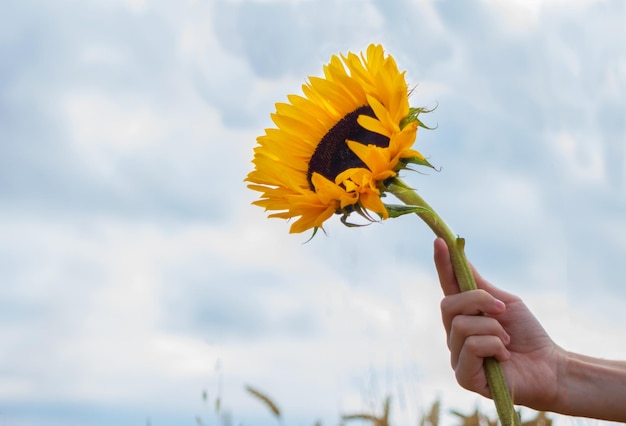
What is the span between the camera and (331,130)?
3.04 meters

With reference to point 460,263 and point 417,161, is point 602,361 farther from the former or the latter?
point 417,161

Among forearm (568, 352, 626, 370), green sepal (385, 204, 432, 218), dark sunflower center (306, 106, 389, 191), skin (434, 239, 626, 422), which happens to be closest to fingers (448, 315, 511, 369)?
skin (434, 239, 626, 422)

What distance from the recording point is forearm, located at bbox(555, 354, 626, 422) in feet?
10.8

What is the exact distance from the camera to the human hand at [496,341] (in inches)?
104

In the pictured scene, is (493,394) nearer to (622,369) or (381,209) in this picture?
(381,209)

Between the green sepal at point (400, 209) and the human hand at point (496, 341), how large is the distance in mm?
246

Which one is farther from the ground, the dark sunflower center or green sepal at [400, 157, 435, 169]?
the dark sunflower center

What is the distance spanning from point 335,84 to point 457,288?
904mm

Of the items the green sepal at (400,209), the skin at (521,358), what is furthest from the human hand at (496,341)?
the green sepal at (400,209)

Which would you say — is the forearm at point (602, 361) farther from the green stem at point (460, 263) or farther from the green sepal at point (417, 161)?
the green sepal at point (417, 161)

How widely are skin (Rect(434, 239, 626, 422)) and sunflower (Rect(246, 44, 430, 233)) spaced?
0.39 metres

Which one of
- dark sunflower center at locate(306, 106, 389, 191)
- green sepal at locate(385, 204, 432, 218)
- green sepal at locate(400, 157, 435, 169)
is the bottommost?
green sepal at locate(385, 204, 432, 218)

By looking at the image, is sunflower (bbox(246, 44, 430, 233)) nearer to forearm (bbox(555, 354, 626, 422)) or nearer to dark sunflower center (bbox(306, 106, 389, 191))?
dark sunflower center (bbox(306, 106, 389, 191))

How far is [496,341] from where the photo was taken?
264cm
